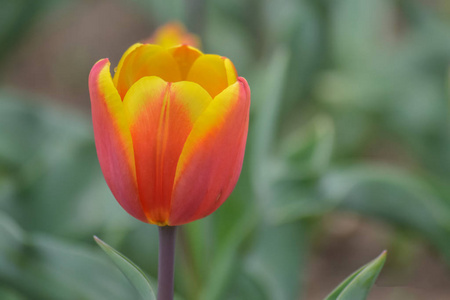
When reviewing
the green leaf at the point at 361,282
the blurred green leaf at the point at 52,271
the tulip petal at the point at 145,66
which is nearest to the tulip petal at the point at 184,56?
the tulip petal at the point at 145,66

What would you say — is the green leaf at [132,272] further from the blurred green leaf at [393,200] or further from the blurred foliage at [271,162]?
the blurred green leaf at [393,200]

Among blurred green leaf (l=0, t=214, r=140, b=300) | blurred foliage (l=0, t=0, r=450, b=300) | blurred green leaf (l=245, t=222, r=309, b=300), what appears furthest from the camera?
blurred green leaf (l=245, t=222, r=309, b=300)

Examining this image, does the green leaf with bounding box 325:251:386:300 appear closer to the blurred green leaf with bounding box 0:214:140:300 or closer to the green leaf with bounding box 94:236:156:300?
the green leaf with bounding box 94:236:156:300

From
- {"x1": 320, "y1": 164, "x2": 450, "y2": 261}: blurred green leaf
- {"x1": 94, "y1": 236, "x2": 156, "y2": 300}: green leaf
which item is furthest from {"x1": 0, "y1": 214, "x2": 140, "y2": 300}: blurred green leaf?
{"x1": 320, "y1": 164, "x2": 450, "y2": 261}: blurred green leaf

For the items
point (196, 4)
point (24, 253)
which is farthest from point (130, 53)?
point (196, 4)

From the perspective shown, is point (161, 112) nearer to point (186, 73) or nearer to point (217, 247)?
point (186, 73)

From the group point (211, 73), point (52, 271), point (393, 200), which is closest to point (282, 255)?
point (393, 200)

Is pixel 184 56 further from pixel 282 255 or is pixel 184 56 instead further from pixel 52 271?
pixel 282 255
